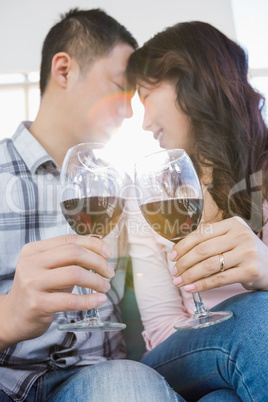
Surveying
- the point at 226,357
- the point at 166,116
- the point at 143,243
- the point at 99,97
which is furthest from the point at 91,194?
the point at 99,97

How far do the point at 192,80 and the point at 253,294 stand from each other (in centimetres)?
71

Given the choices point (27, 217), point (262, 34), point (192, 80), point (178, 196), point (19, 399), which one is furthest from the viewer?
point (262, 34)

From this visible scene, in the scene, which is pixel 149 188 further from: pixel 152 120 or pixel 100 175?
pixel 152 120

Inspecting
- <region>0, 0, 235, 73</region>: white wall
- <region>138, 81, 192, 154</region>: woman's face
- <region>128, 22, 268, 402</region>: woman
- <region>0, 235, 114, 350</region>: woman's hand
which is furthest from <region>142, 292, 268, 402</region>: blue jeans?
<region>0, 0, 235, 73</region>: white wall

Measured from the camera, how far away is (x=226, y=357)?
653 millimetres

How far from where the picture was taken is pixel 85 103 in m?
1.34

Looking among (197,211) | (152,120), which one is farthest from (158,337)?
(152,120)

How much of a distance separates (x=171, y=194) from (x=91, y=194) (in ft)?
0.43

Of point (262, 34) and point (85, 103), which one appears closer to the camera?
point (85, 103)

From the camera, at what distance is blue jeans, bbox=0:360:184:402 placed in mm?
577

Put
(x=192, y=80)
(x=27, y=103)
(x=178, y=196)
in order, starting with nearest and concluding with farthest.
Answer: (x=178, y=196) < (x=192, y=80) < (x=27, y=103)

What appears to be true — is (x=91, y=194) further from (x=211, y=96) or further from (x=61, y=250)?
(x=211, y=96)

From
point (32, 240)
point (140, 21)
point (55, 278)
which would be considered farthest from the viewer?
point (140, 21)

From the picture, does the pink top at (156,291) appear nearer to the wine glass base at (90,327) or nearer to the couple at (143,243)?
the couple at (143,243)
